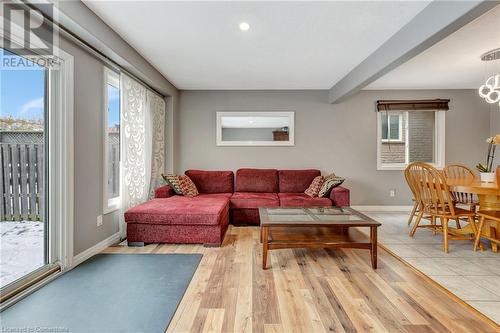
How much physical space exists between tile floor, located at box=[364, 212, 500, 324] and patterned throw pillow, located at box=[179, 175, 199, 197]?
2853 millimetres

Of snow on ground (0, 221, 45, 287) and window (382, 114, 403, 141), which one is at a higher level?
window (382, 114, 403, 141)

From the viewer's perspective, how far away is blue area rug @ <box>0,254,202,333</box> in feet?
5.38

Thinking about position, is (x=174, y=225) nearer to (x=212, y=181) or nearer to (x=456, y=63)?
(x=212, y=181)

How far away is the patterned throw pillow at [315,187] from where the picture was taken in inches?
165

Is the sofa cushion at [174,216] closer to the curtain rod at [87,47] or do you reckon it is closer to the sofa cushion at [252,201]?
the sofa cushion at [252,201]

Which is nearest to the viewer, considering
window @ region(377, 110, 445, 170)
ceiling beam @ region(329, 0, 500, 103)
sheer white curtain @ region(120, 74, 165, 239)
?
ceiling beam @ region(329, 0, 500, 103)

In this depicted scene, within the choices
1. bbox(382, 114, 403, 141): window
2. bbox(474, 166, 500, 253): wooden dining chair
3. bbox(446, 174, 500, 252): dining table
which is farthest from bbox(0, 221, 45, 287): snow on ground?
bbox(382, 114, 403, 141): window

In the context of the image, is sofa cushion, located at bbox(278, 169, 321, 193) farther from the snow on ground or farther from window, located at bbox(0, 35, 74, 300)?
the snow on ground

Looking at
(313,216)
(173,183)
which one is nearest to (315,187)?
(313,216)

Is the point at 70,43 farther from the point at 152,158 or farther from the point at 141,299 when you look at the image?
the point at 141,299

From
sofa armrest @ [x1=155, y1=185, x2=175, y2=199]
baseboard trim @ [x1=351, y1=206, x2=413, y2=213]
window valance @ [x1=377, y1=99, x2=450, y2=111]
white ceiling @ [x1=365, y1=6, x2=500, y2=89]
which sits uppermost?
white ceiling @ [x1=365, y1=6, x2=500, y2=89]

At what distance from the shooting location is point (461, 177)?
4.16m

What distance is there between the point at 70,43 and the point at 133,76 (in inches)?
43.8

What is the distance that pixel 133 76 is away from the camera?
11.6ft
